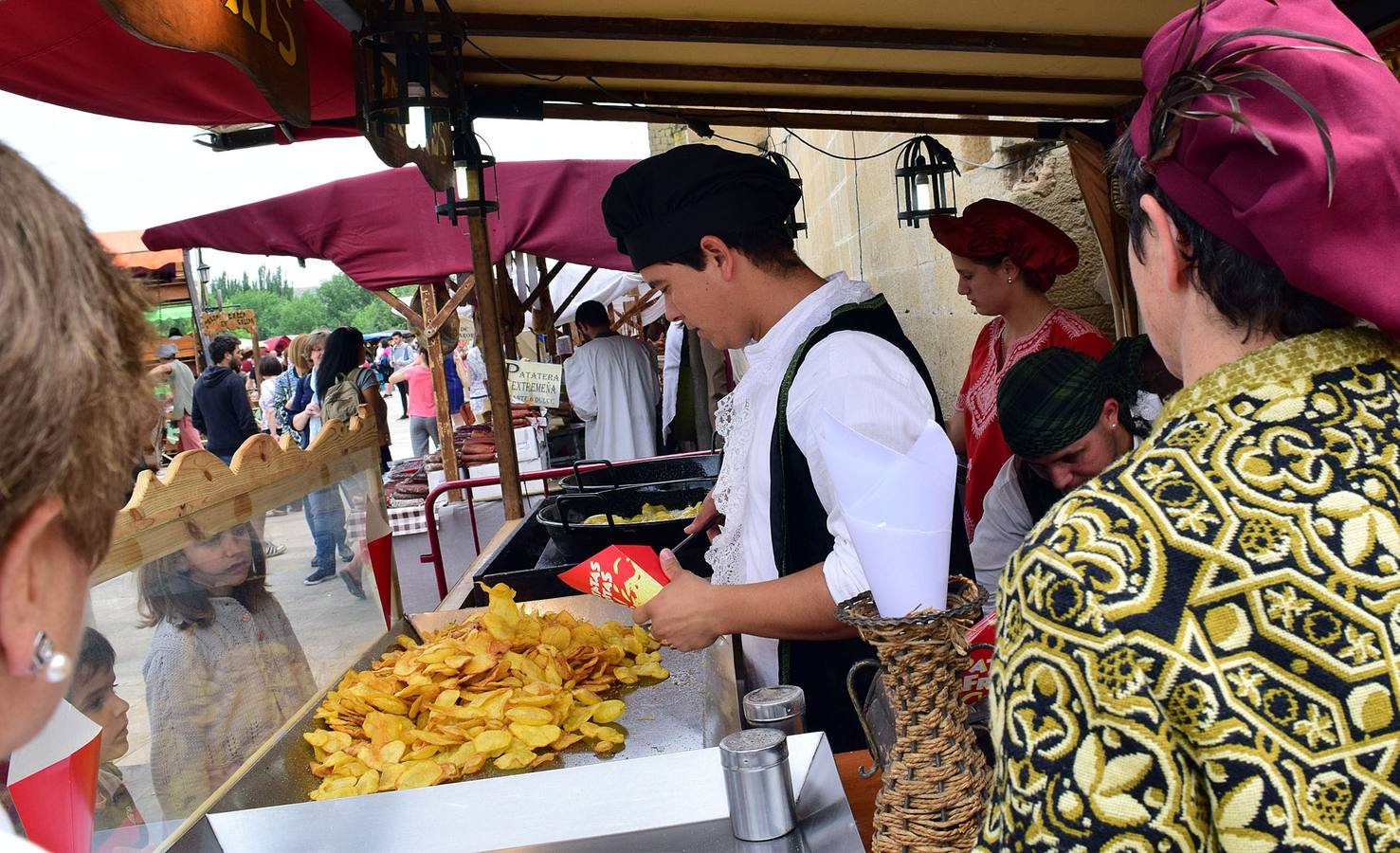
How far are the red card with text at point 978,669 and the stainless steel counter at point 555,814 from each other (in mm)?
249

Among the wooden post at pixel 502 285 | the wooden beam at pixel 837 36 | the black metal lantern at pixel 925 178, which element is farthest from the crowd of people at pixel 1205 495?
the wooden post at pixel 502 285

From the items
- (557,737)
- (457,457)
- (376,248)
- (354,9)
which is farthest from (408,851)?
(457,457)

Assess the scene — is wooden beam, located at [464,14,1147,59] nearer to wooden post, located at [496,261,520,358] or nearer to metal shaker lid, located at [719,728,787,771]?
metal shaker lid, located at [719,728,787,771]

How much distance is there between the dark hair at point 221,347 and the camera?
8906 millimetres

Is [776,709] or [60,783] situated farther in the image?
[776,709]

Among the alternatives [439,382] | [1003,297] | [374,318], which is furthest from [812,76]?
[374,318]

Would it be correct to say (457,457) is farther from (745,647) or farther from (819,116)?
(745,647)

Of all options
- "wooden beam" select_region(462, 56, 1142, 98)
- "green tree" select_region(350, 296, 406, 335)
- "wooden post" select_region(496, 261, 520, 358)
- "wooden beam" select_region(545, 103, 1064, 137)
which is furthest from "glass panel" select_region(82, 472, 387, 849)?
"green tree" select_region(350, 296, 406, 335)

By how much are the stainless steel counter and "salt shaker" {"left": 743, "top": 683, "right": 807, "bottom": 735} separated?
0.11 feet

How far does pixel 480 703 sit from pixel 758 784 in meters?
0.78

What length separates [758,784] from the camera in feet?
4.50

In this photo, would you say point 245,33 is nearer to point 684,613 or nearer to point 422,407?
point 684,613

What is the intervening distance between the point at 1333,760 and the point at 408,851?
119 cm

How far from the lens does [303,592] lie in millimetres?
2242
